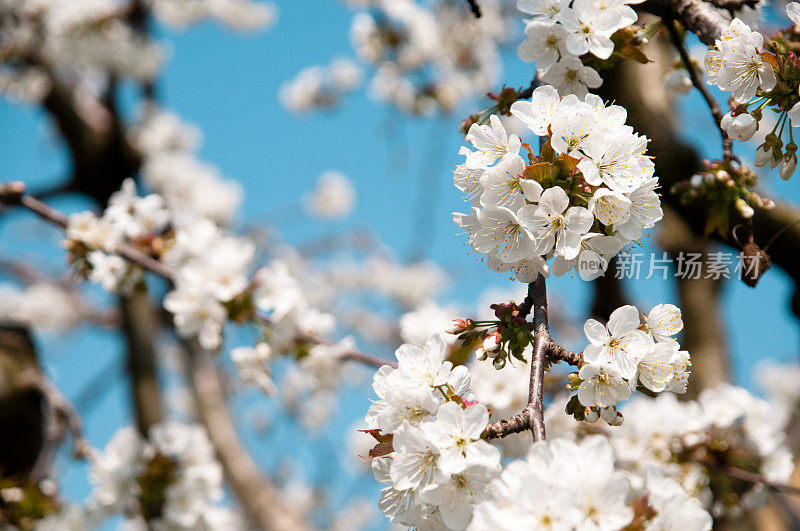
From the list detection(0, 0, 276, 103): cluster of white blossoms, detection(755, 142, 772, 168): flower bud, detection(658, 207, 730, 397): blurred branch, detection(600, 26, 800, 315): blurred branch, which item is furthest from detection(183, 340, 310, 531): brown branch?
detection(755, 142, 772, 168): flower bud

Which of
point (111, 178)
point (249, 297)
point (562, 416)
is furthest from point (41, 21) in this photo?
point (562, 416)

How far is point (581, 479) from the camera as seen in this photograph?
0.79m

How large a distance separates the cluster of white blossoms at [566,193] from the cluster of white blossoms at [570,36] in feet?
0.53

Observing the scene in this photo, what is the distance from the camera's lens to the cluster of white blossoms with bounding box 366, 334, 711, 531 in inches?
30.8

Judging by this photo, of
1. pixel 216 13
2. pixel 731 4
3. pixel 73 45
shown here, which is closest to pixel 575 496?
pixel 731 4

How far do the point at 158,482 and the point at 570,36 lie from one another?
2040mm

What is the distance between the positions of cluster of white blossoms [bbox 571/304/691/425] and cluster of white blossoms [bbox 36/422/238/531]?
1718mm

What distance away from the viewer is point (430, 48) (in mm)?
5078

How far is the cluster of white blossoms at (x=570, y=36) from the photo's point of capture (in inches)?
45.8

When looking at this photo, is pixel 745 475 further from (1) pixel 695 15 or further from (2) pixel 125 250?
(2) pixel 125 250

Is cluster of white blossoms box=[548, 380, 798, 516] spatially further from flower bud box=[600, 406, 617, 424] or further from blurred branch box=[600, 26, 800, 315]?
flower bud box=[600, 406, 617, 424]

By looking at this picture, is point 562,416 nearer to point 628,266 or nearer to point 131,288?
point 628,266

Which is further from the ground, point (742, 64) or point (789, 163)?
point (742, 64)

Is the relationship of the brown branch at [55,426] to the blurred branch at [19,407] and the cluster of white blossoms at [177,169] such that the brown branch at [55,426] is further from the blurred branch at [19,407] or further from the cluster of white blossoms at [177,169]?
the cluster of white blossoms at [177,169]
